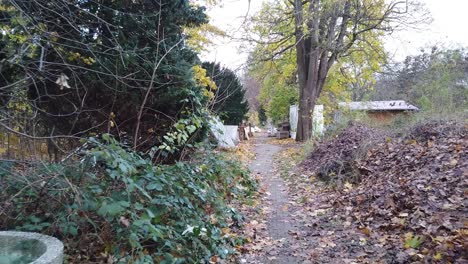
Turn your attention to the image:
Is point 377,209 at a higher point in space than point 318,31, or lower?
lower

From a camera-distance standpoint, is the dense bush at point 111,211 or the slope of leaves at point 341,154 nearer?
the dense bush at point 111,211

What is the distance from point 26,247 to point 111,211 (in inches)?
30.6

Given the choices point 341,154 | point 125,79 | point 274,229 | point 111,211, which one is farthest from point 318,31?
point 111,211

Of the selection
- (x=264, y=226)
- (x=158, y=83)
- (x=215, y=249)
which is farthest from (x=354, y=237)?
(x=158, y=83)

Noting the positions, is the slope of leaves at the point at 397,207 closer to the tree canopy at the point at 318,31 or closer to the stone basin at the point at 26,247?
the stone basin at the point at 26,247

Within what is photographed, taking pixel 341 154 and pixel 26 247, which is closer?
pixel 26 247

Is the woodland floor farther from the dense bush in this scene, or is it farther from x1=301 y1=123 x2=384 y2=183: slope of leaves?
the dense bush

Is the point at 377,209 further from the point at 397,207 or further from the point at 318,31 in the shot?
the point at 318,31

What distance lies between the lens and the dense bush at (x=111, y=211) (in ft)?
9.73

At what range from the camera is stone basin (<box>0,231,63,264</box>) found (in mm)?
2521

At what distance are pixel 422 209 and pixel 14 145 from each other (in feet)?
20.9

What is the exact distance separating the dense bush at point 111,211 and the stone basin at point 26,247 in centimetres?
32

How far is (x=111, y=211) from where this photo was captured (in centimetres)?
268

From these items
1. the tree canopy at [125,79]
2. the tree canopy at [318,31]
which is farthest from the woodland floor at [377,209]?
the tree canopy at [318,31]
